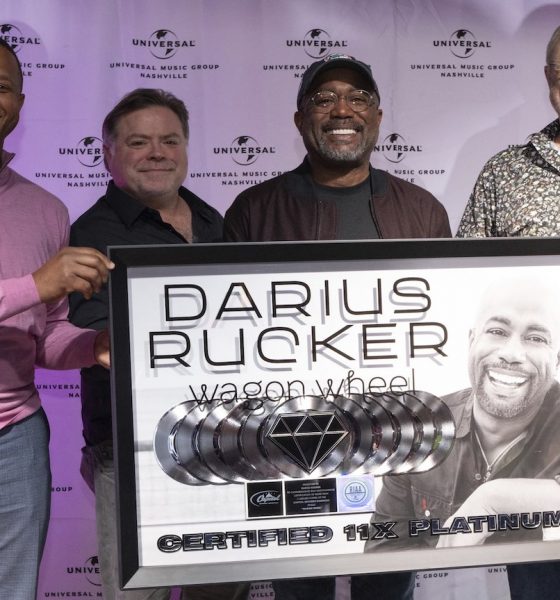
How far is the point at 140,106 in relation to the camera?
2398mm

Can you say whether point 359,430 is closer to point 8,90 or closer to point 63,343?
point 63,343

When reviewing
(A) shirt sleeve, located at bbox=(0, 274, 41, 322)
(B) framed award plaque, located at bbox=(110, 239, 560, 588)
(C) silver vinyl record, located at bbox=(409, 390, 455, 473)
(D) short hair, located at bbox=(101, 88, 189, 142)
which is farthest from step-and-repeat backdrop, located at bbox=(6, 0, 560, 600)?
(C) silver vinyl record, located at bbox=(409, 390, 455, 473)

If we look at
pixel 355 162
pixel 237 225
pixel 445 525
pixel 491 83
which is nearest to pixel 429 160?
pixel 491 83

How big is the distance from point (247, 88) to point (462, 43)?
877 millimetres

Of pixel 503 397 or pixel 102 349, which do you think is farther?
pixel 102 349

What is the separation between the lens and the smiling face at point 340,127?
2254mm

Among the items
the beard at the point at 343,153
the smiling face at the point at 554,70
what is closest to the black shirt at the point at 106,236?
the beard at the point at 343,153

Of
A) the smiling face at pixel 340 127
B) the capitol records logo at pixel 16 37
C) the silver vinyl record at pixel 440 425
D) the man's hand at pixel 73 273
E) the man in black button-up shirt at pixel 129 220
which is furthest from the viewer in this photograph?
the capitol records logo at pixel 16 37

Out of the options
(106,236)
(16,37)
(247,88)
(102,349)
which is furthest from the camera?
(247,88)

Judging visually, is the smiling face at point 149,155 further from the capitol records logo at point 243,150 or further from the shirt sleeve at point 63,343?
the capitol records logo at point 243,150

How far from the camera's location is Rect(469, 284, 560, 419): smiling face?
66.9 inches

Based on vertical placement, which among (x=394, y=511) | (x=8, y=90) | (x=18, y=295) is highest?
(x=8, y=90)

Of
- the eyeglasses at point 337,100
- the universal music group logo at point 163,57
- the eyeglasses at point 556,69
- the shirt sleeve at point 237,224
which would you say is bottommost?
the shirt sleeve at point 237,224

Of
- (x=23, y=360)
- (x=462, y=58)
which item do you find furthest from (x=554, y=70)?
(x=23, y=360)
